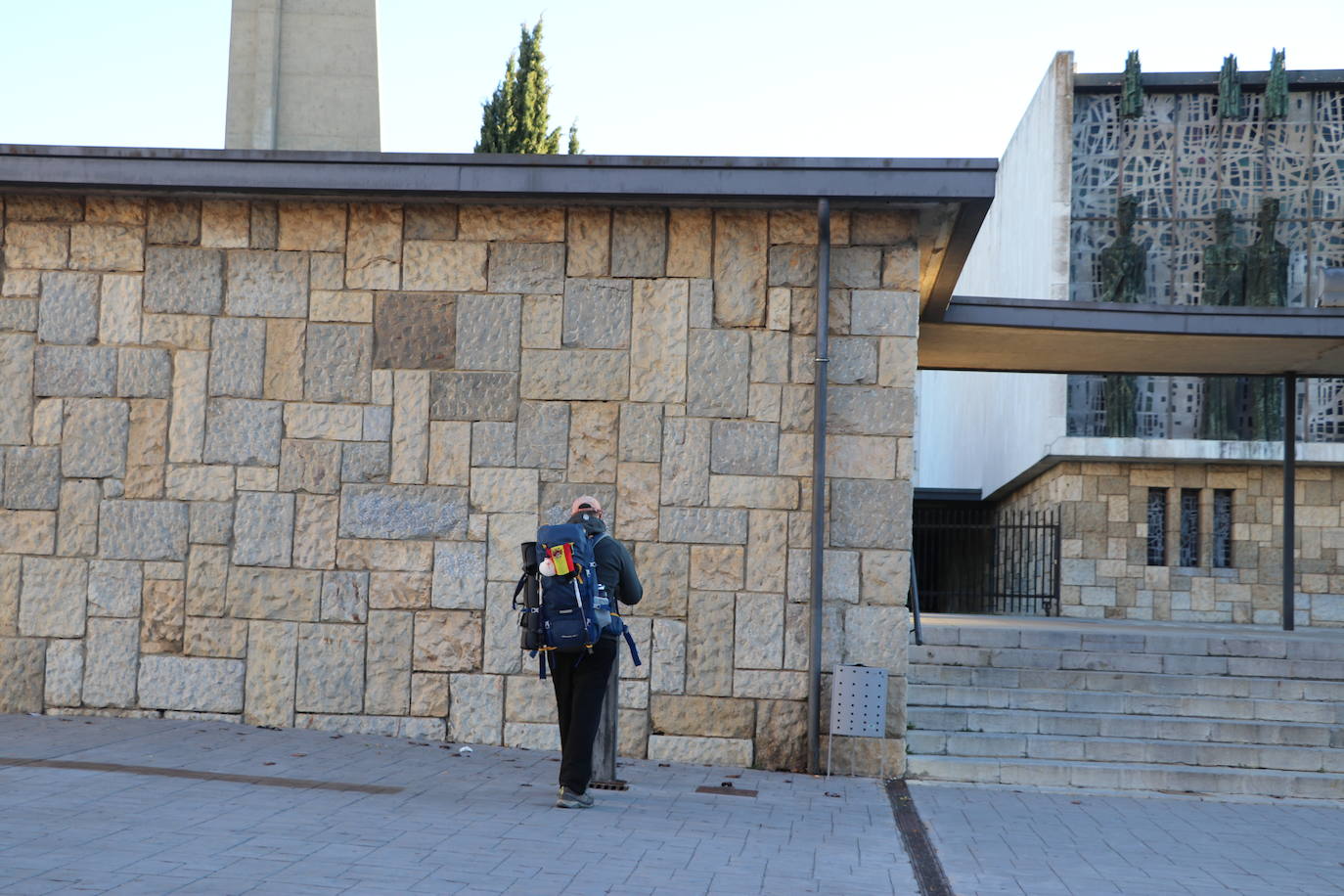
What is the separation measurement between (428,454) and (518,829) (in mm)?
3594

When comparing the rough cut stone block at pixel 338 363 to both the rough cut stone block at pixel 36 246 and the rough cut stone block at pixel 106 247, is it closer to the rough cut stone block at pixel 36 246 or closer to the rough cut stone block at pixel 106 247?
the rough cut stone block at pixel 106 247

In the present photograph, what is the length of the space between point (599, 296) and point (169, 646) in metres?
3.82

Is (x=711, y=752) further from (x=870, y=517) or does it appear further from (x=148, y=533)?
(x=148, y=533)

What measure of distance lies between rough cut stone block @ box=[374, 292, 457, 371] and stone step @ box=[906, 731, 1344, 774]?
4302 millimetres

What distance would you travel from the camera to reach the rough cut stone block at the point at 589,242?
981 centimetres

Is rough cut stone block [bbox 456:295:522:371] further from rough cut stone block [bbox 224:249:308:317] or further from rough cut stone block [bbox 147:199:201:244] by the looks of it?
rough cut stone block [bbox 147:199:201:244]

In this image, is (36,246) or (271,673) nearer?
(271,673)

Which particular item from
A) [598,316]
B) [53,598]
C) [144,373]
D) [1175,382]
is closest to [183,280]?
[144,373]

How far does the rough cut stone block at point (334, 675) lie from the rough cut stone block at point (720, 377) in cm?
280

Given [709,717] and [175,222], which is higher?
[175,222]

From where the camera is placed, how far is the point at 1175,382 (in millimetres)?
22750

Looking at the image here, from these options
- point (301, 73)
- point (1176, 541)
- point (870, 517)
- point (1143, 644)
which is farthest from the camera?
point (1176, 541)

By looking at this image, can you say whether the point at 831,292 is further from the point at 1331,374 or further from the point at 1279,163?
the point at 1279,163

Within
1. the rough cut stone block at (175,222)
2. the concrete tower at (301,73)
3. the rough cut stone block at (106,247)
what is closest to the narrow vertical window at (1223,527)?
the concrete tower at (301,73)
